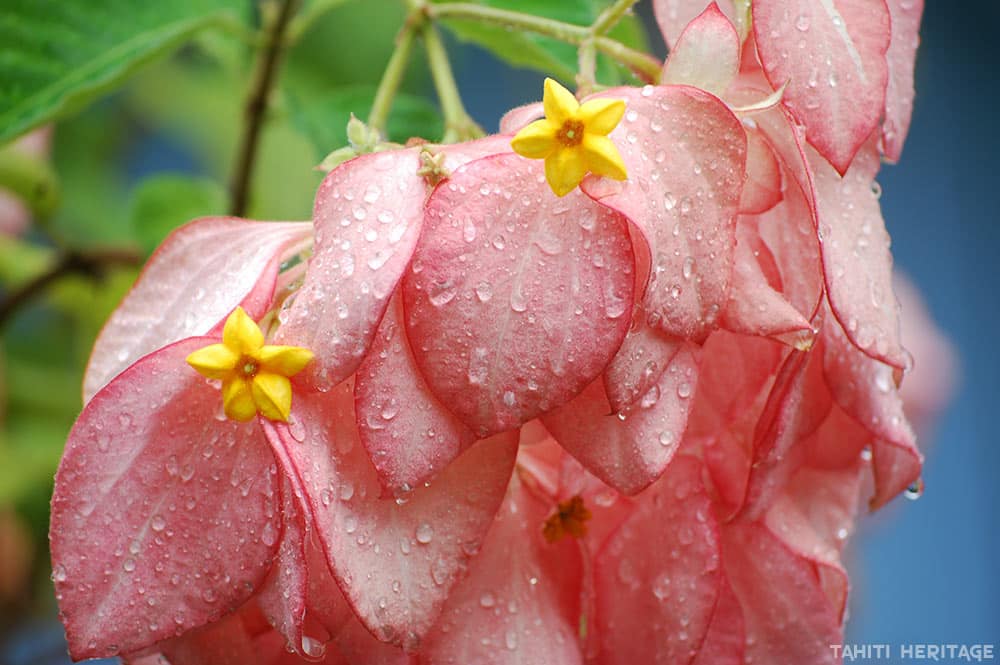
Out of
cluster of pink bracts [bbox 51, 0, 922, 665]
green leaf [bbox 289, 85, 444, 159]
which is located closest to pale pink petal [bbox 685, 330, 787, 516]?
cluster of pink bracts [bbox 51, 0, 922, 665]

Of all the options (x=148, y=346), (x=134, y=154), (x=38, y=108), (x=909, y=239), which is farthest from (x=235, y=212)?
(x=909, y=239)

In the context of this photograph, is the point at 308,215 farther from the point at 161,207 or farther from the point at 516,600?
the point at 516,600

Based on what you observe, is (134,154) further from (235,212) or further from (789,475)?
(789,475)

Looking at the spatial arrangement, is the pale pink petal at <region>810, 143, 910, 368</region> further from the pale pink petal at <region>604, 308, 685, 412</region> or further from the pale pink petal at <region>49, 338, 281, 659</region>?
the pale pink petal at <region>49, 338, 281, 659</region>

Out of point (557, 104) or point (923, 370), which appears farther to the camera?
point (923, 370)

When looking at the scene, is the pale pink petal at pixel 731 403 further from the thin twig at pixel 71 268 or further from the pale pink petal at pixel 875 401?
the thin twig at pixel 71 268

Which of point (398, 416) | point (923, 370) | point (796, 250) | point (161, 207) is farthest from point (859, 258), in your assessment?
point (923, 370)
